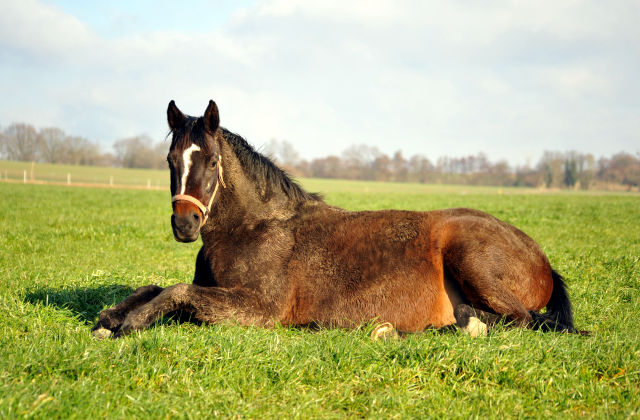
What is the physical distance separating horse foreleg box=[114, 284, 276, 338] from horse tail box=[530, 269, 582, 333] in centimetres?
292

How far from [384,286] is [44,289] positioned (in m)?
5.10

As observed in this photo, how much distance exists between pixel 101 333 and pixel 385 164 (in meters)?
121

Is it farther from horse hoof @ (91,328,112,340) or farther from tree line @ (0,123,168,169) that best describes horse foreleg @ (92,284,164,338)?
tree line @ (0,123,168,169)

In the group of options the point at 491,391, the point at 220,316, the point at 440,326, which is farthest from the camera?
the point at 440,326

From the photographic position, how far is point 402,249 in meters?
4.80

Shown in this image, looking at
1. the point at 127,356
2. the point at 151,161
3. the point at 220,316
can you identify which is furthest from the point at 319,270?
the point at 151,161

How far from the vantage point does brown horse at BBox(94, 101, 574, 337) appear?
14.7 feet

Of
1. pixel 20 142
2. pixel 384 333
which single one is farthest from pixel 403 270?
pixel 20 142

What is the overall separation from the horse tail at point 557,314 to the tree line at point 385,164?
86.6 meters

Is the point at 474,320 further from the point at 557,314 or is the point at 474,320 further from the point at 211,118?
the point at 211,118

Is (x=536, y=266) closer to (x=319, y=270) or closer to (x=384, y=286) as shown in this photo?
(x=384, y=286)

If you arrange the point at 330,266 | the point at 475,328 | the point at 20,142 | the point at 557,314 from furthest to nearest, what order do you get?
the point at 20,142 < the point at 557,314 < the point at 330,266 < the point at 475,328

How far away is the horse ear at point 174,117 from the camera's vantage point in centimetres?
487

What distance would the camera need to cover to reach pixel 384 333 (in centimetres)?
432
